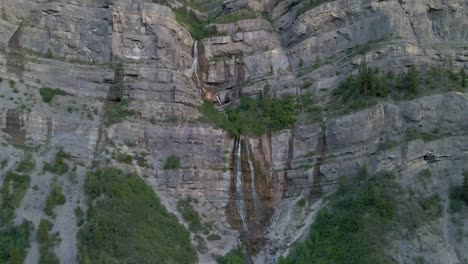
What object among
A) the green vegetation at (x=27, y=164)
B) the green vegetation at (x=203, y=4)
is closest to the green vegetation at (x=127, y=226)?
the green vegetation at (x=27, y=164)

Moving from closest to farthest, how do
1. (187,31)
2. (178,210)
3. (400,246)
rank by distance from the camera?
(400,246) < (178,210) < (187,31)

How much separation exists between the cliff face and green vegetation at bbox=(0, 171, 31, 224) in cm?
47

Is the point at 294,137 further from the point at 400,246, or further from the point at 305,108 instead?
the point at 400,246

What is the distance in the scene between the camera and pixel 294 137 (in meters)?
45.2

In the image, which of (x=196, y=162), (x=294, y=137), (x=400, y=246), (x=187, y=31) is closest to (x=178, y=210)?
(x=196, y=162)

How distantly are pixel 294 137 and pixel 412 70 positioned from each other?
9.72 meters

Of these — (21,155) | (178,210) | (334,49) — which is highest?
(334,49)

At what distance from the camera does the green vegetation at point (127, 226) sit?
34.6 metres

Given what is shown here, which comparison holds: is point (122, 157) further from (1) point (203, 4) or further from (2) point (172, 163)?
(1) point (203, 4)

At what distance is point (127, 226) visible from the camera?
3666cm

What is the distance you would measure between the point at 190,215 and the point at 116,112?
9857mm

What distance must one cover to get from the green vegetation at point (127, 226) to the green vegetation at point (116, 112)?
486cm

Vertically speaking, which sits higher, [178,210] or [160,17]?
[160,17]

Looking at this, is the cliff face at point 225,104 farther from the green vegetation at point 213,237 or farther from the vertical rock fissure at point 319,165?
the green vegetation at point 213,237
